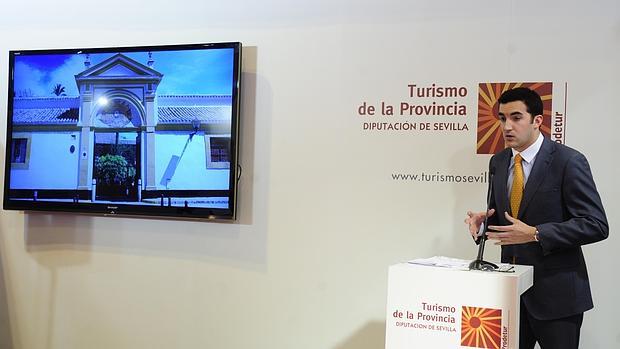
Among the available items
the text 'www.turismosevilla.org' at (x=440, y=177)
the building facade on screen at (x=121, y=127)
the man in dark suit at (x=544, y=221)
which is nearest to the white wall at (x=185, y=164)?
the building facade on screen at (x=121, y=127)

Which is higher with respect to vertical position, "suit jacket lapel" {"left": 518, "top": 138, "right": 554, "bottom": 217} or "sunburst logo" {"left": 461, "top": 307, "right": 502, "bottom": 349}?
"suit jacket lapel" {"left": 518, "top": 138, "right": 554, "bottom": 217}

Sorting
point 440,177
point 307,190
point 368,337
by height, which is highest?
point 440,177

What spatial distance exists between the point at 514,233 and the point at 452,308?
684mm

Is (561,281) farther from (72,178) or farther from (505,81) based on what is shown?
(72,178)

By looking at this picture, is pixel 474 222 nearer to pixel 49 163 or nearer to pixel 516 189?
pixel 516 189

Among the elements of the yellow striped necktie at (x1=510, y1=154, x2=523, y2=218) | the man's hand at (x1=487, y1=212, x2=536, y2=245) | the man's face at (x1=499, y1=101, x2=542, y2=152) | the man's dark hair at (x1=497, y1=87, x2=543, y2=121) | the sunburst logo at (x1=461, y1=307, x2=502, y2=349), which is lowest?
the sunburst logo at (x1=461, y1=307, x2=502, y2=349)

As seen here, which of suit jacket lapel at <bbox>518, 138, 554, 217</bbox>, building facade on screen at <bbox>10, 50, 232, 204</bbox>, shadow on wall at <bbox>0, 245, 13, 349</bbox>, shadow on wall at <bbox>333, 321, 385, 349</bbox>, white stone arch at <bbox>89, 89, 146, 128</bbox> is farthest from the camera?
shadow on wall at <bbox>0, 245, 13, 349</bbox>

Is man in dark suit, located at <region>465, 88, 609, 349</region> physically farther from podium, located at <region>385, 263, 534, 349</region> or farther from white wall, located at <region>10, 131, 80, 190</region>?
white wall, located at <region>10, 131, 80, 190</region>

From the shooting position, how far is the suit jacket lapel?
9.70 ft

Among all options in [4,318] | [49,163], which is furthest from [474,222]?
[4,318]

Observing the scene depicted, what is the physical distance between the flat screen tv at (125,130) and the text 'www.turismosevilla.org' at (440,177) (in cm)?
98

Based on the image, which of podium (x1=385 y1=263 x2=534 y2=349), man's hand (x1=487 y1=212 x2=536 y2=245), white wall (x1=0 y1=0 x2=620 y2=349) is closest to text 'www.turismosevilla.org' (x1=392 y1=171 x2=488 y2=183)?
white wall (x1=0 y1=0 x2=620 y2=349)

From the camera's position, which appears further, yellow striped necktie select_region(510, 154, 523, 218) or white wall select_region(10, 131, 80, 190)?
white wall select_region(10, 131, 80, 190)

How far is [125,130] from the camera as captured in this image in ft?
13.2
